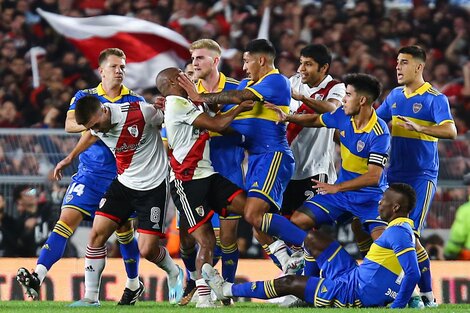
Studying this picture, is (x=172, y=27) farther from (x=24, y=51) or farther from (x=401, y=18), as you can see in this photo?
(x=401, y=18)

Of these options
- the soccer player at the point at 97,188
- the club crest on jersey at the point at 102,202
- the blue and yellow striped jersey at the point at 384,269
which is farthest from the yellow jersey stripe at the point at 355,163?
the club crest on jersey at the point at 102,202

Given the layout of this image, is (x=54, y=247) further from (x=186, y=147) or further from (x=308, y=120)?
(x=308, y=120)

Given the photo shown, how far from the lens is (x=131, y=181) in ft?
36.7

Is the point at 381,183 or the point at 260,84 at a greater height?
the point at 260,84

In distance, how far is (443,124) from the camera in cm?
1105

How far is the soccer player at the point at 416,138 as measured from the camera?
1128 centimetres

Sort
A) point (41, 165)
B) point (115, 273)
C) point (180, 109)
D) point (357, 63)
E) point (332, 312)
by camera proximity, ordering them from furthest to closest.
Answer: point (357, 63), point (41, 165), point (115, 273), point (180, 109), point (332, 312)

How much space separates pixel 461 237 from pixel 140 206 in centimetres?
489

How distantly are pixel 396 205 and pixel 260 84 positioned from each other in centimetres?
172

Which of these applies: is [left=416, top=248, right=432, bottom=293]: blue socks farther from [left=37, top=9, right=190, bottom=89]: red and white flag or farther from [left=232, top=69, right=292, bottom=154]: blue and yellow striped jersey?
[left=37, top=9, right=190, bottom=89]: red and white flag

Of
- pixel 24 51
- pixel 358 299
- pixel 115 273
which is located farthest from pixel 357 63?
pixel 358 299

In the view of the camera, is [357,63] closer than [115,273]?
No

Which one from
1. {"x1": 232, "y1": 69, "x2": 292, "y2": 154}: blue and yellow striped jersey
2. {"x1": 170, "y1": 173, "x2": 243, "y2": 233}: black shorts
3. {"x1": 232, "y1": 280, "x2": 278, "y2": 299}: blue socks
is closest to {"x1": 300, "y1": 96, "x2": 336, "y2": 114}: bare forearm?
{"x1": 232, "y1": 69, "x2": 292, "y2": 154}: blue and yellow striped jersey

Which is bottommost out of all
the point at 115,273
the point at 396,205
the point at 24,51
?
the point at 115,273
